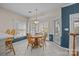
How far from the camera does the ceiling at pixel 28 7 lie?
9.40 feet

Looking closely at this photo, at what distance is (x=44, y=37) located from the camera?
2.99 meters

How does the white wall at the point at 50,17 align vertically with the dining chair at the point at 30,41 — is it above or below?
above

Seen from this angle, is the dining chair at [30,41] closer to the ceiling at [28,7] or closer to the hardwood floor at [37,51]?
the hardwood floor at [37,51]

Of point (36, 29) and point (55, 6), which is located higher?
point (55, 6)

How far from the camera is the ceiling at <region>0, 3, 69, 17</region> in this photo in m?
2.87

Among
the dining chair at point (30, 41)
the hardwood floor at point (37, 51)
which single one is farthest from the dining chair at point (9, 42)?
the dining chair at point (30, 41)

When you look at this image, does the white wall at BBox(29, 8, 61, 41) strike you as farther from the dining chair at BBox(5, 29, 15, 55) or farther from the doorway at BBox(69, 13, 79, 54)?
the dining chair at BBox(5, 29, 15, 55)

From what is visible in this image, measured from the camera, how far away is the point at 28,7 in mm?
2910

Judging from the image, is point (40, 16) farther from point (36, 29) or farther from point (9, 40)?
point (9, 40)

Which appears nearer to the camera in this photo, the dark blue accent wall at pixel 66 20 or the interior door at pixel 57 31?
the dark blue accent wall at pixel 66 20

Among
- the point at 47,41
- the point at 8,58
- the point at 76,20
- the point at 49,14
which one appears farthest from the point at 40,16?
the point at 8,58

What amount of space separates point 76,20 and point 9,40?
1.52 m

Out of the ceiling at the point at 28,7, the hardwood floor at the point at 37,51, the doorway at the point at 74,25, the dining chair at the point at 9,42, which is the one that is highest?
the ceiling at the point at 28,7

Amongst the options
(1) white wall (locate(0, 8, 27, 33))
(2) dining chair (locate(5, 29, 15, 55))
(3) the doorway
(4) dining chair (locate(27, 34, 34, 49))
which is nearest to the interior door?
(3) the doorway
